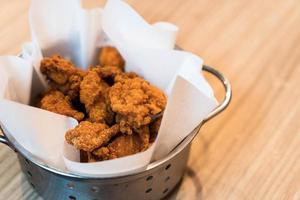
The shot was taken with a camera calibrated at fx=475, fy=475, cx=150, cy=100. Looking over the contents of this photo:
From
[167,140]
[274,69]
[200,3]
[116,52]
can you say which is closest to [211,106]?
[167,140]

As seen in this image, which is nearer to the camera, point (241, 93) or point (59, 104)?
point (59, 104)

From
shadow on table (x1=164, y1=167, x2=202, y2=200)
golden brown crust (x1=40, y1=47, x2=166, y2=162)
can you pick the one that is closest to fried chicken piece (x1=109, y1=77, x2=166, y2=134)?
golden brown crust (x1=40, y1=47, x2=166, y2=162)

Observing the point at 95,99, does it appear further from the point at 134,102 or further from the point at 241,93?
the point at 241,93

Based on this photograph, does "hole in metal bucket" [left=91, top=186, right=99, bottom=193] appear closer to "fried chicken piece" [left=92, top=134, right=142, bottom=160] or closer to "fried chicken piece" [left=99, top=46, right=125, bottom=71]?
"fried chicken piece" [left=92, top=134, right=142, bottom=160]

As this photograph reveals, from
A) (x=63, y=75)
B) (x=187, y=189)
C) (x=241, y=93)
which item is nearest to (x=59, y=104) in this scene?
(x=63, y=75)

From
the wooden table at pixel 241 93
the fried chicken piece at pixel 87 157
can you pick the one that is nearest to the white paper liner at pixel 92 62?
the fried chicken piece at pixel 87 157

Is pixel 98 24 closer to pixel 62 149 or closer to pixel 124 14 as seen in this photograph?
pixel 124 14

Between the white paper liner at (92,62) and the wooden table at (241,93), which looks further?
the wooden table at (241,93)

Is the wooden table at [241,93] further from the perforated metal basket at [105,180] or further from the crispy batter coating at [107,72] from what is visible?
the crispy batter coating at [107,72]
